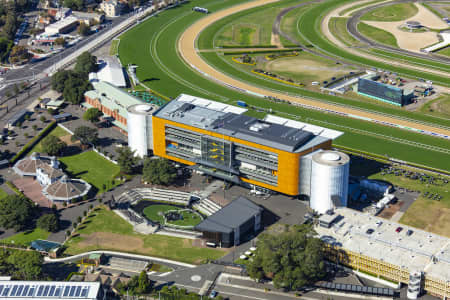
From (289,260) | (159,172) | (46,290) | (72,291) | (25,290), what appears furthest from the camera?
(159,172)

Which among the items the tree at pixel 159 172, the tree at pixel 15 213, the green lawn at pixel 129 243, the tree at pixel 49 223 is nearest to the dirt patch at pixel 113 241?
the green lawn at pixel 129 243

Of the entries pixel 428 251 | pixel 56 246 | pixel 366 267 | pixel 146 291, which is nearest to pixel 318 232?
pixel 366 267

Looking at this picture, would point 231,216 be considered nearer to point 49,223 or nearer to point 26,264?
point 49,223

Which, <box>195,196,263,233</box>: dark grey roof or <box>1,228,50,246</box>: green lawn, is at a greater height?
<box>195,196,263,233</box>: dark grey roof

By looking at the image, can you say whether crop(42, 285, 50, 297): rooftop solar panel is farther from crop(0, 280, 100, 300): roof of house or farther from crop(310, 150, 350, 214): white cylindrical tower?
crop(310, 150, 350, 214): white cylindrical tower

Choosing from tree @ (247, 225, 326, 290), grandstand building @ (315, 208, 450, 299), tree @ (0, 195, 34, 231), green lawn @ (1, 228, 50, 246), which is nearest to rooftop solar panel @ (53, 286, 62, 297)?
green lawn @ (1, 228, 50, 246)

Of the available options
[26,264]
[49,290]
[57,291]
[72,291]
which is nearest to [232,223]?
[72,291]

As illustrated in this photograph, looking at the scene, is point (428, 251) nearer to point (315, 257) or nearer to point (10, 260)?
point (315, 257)
